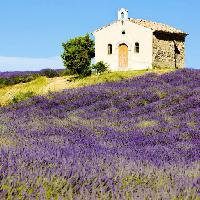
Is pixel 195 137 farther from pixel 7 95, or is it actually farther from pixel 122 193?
pixel 7 95

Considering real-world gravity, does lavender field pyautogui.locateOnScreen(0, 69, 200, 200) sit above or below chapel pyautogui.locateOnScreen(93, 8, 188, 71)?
below

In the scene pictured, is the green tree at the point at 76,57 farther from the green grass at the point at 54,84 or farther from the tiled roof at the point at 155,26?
the tiled roof at the point at 155,26

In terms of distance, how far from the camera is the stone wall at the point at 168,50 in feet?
121

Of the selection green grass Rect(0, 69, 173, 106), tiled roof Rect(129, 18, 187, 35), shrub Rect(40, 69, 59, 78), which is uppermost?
tiled roof Rect(129, 18, 187, 35)

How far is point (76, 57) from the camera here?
34500mm

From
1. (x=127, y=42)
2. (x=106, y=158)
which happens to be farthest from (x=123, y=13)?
(x=106, y=158)

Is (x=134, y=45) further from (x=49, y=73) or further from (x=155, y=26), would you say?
(x=49, y=73)

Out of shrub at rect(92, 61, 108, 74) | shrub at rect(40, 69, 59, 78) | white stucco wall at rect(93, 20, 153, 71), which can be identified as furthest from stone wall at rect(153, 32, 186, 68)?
shrub at rect(40, 69, 59, 78)

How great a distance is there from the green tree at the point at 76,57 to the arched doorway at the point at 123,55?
3.01 m

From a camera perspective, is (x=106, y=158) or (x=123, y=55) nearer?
(x=106, y=158)

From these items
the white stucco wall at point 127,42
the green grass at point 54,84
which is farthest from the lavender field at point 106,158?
the white stucco wall at point 127,42

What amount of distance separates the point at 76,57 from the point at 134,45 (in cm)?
516

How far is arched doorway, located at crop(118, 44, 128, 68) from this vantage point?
37625mm

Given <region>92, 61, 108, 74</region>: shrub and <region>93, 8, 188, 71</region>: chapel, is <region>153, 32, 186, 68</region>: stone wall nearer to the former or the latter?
<region>93, 8, 188, 71</region>: chapel
